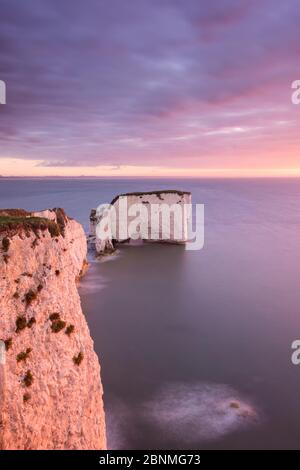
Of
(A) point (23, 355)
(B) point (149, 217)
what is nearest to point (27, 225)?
(A) point (23, 355)

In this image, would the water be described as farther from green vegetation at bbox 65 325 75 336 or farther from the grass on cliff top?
the grass on cliff top

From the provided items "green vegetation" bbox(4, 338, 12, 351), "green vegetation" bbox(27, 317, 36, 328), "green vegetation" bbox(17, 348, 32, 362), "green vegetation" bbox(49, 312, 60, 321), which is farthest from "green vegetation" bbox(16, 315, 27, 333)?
"green vegetation" bbox(49, 312, 60, 321)

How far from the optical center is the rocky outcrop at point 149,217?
55.2m

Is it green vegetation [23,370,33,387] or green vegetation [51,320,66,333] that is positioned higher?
green vegetation [51,320,66,333]

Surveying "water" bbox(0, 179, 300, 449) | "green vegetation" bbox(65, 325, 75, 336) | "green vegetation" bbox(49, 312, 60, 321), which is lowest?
"water" bbox(0, 179, 300, 449)

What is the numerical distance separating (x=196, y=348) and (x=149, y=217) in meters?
34.2

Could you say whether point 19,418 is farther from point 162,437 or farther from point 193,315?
point 193,315

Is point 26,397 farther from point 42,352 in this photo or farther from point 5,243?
point 5,243

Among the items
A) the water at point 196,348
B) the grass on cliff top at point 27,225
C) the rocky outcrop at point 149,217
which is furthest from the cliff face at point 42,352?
the rocky outcrop at point 149,217

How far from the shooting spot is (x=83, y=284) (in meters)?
37.3

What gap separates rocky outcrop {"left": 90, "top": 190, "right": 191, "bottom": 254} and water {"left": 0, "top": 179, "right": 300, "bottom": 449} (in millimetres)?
8157

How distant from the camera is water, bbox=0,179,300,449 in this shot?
54.8ft

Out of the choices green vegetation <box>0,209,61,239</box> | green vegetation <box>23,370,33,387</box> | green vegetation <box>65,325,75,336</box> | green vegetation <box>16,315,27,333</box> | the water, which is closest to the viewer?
green vegetation <box>23,370,33,387</box>
